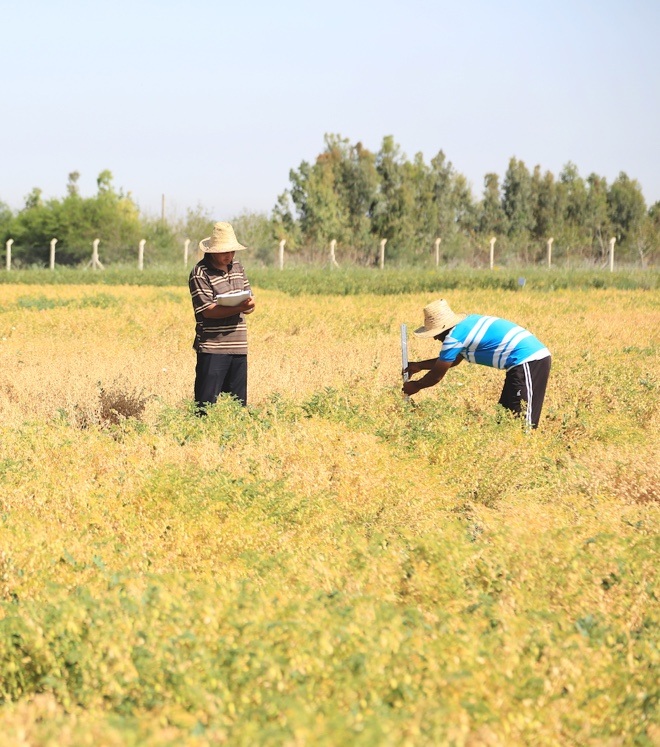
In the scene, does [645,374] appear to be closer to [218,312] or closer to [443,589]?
[218,312]

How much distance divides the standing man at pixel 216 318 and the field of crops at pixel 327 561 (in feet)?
1.11

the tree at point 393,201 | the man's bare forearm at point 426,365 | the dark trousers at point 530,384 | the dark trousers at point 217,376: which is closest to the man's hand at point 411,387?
the man's bare forearm at point 426,365

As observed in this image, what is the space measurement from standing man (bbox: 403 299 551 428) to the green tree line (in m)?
33.7

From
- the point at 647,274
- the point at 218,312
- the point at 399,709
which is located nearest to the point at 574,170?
the point at 647,274

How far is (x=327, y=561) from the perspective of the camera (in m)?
4.80

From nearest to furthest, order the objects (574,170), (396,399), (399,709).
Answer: (399,709), (396,399), (574,170)

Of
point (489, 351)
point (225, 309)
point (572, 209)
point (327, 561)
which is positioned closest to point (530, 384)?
point (489, 351)

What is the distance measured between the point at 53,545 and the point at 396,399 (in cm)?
Result: 391

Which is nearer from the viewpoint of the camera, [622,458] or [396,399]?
[622,458]

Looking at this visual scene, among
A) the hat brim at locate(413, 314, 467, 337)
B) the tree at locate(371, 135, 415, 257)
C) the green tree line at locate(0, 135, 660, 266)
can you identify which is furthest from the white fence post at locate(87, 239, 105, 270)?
the hat brim at locate(413, 314, 467, 337)

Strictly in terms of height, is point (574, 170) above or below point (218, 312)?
above

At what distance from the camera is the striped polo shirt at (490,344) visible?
754 centimetres

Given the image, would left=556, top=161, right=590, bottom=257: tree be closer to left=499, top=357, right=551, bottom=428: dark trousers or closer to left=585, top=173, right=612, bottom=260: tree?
left=585, top=173, right=612, bottom=260: tree

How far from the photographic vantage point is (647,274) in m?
27.5
